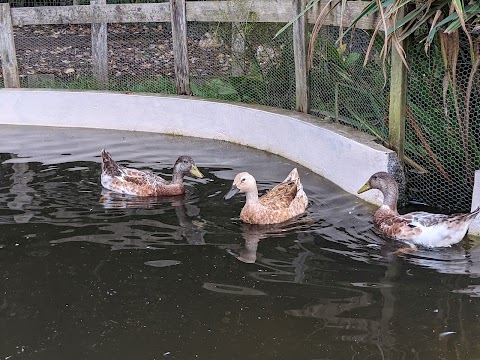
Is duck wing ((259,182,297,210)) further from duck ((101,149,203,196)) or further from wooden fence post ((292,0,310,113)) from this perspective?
wooden fence post ((292,0,310,113))

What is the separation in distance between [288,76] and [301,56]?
57 centimetres

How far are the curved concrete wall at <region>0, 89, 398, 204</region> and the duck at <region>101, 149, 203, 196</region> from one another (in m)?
1.55

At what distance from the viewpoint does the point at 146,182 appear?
353 inches

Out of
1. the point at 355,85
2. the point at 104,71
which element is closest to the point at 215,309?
the point at 355,85

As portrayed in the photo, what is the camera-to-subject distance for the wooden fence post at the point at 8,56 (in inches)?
Answer: 518

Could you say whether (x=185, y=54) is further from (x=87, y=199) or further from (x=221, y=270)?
(x=221, y=270)

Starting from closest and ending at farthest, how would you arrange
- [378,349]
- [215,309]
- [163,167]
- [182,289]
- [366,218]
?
[378,349] → [215,309] → [182,289] → [366,218] → [163,167]

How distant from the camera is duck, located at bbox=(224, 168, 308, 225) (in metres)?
7.92

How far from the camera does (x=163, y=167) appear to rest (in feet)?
33.4

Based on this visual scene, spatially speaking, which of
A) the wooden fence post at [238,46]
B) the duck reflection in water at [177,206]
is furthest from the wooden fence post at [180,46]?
the duck reflection in water at [177,206]

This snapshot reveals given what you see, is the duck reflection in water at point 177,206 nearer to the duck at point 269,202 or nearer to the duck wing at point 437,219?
the duck at point 269,202

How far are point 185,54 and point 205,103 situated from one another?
107 cm

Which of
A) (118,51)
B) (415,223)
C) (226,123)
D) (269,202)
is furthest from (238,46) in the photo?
(415,223)

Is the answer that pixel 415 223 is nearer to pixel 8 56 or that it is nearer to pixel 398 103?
pixel 398 103
